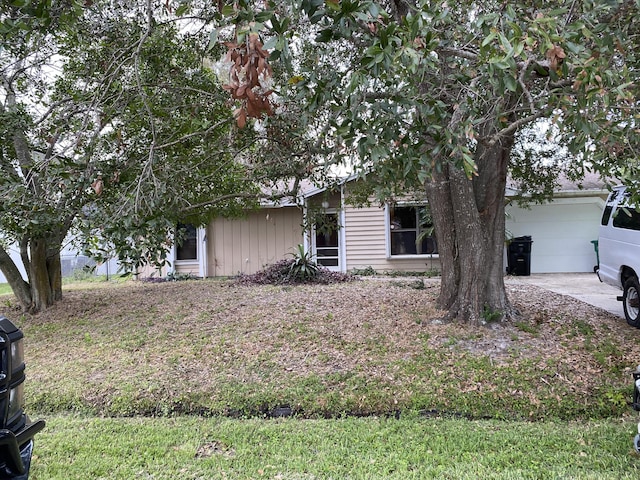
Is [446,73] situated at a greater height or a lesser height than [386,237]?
greater

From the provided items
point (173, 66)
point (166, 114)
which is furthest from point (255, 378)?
point (173, 66)

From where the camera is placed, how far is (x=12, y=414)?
203 centimetres

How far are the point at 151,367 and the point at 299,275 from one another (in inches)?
239

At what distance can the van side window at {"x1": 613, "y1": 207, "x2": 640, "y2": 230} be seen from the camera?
6.47 m

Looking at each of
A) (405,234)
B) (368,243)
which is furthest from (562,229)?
(368,243)

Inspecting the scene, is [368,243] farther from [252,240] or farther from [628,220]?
[628,220]

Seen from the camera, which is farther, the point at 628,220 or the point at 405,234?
the point at 405,234

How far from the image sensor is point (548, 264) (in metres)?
13.7

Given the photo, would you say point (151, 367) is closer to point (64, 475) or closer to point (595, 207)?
point (64, 475)

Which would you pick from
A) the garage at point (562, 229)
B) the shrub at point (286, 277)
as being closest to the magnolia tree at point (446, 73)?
the shrub at point (286, 277)

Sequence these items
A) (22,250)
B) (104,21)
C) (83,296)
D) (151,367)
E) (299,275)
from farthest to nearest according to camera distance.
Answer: (299,275) < (83,296) < (22,250) < (104,21) < (151,367)

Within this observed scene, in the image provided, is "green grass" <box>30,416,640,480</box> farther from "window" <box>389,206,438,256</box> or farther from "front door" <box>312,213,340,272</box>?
"front door" <box>312,213,340,272</box>

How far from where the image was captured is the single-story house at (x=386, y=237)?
13430 mm

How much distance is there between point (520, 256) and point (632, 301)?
262 inches
